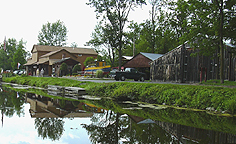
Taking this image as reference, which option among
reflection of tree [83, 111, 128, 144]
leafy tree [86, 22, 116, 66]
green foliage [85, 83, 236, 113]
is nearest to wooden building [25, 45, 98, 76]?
leafy tree [86, 22, 116, 66]

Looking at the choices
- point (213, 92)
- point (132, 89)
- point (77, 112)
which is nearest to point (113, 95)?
point (132, 89)

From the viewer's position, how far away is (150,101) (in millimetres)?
12320

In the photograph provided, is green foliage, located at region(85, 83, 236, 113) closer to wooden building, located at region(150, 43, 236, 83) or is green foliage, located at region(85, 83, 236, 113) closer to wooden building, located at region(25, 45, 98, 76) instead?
wooden building, located at region(150, 43, 236, 83)

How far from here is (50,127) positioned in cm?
692

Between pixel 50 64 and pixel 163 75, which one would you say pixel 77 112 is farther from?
pixel 50 64

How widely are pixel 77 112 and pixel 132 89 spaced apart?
4.78 m

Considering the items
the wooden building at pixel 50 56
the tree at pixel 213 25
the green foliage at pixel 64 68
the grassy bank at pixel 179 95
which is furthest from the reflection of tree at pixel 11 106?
the wooden building at pixel 50 56

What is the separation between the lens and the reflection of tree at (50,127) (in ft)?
20.2

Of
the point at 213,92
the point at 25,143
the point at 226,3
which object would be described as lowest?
the point at 25,143

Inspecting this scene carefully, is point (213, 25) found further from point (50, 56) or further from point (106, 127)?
point (50, 56)

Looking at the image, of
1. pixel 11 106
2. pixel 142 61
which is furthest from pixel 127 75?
pixel 11 106

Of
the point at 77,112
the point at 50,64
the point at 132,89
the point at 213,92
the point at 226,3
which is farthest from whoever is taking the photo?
the point at 50,64

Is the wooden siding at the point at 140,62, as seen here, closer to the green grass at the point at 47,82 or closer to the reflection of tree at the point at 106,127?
the green grass at the point at 47,82

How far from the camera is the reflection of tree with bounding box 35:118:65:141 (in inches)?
243
